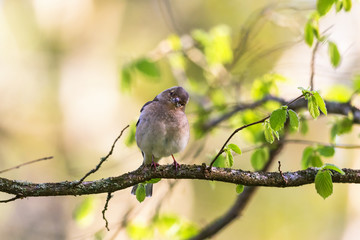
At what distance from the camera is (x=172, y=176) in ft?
12.0

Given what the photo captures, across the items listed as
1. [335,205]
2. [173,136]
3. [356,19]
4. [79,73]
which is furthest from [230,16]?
[173,136]

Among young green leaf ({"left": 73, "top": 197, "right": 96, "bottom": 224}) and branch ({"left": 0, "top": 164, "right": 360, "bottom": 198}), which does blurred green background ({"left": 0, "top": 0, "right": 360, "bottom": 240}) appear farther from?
branch ({"left": 0, "top": 164, "right": 360, "bottom": 198})

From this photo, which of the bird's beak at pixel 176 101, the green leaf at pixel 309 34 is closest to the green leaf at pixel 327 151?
the green leaf at pixel 309 34

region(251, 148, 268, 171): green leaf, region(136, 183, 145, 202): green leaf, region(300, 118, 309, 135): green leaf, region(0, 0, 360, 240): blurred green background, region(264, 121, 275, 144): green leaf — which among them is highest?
region(0, 0, 360, 240): blurred green background

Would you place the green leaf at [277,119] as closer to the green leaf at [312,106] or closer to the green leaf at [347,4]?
→ the green leaf at [312,106]

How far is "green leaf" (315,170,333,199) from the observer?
10.6ft

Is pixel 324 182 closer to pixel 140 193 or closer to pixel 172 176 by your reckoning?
pixel 172 176

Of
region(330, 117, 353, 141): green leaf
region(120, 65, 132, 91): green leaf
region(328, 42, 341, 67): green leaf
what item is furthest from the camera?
region(120, 65, 132, 91): green leaf

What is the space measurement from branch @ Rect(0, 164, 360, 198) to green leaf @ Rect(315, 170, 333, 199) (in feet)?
0.84

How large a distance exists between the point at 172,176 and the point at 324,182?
120 cm

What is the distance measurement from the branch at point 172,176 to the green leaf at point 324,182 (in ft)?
0.84

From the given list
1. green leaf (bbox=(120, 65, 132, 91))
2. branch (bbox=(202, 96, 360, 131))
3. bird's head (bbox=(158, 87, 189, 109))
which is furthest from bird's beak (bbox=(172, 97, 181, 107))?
branch (bbox=(202, 96, 360, 131))

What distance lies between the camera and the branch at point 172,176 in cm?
327

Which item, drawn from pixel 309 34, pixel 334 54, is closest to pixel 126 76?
pixel 309 34
